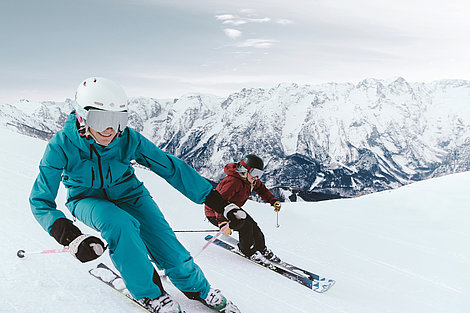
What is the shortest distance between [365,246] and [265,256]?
2.98 meters

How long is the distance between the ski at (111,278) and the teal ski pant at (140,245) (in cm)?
30

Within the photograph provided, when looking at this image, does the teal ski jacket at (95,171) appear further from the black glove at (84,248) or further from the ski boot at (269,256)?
the ski boot at (269,256)

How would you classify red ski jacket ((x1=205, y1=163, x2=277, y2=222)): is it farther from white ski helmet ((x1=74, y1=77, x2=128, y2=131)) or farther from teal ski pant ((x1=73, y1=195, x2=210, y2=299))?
white ski helmet ((x1=74, y1=77, x2=128, y2=131))

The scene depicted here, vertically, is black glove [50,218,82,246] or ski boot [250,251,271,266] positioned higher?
black glove [50,218,82,246]

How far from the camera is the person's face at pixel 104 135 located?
2.98 metres

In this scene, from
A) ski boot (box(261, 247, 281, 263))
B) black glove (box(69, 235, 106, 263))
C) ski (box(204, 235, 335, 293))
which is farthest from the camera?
ski boot (box(261, 247, 281, 263))

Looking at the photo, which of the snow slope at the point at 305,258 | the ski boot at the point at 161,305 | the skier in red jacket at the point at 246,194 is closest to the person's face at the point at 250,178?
the skier in red jacket at the point at 246,194

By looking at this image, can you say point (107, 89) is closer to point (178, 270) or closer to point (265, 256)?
point (178, 270)

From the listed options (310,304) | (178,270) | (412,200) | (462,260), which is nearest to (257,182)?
(310,304)

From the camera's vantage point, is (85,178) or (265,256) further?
(265,256)

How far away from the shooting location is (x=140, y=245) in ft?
9.46

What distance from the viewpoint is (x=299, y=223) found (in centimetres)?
883

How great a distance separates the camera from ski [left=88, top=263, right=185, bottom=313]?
10.5ft

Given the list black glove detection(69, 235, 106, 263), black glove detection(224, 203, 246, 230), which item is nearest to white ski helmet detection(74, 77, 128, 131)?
black glove detection(69, 235, 106, 263)
